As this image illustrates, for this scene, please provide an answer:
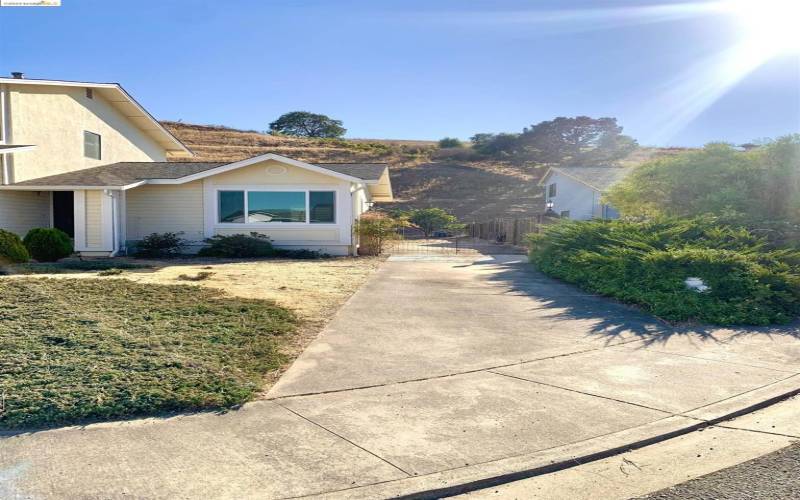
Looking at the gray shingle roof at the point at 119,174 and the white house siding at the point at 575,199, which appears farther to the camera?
the white house siding at the point at 575,199

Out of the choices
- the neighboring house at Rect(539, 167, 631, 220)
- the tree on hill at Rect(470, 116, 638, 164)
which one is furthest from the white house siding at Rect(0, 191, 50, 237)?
the tree on hill at Rect(470, 116, 638, 164)

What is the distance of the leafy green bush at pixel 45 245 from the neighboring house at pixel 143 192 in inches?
58.3

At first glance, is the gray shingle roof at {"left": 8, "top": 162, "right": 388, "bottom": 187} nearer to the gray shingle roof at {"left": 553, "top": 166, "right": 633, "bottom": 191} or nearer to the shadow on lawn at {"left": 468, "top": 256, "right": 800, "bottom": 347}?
the shadow on lawn at {"left": 468, "top": 256, "right": 800, "bottom": 347}

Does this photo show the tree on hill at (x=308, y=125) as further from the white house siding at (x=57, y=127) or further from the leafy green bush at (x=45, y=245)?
the leafy green bush at (x=45, y=245)

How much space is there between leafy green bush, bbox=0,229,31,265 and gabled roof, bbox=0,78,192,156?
215 inches

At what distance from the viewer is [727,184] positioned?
46.0 feet

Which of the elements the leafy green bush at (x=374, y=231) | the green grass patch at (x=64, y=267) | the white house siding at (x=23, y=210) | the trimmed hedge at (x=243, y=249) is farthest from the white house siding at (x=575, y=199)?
the white house siding at (x=23, y=210)

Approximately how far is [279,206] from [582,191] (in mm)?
20410

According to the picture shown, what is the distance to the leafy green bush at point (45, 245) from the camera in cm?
1555

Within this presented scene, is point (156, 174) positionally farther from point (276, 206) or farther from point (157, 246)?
point (276, 206)

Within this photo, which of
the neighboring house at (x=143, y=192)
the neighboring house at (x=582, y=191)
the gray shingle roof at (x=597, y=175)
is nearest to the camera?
the neighboring house at (x=143, y=192)

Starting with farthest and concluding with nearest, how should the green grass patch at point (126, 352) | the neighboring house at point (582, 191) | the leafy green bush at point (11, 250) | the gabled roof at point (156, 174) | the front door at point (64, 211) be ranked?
the neighboring house at point (582, 191) < the front door at point (64, 211) < the gabled roof at point (156, 174) < the leafy green bush at point (11, 250) < the green grass patch at point (126, 352)

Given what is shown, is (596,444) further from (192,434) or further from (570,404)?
(192,434)

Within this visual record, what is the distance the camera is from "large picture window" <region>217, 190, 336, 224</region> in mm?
18984
